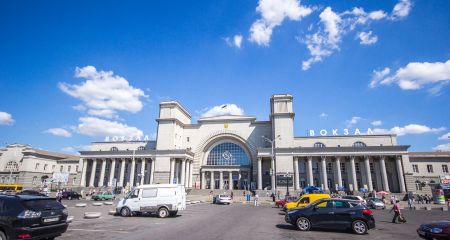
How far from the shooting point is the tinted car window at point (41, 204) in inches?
313

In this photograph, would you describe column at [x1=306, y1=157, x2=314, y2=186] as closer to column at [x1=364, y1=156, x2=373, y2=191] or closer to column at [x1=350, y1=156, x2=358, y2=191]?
column at [x1=350, y1=156, x2=358, y2=191]

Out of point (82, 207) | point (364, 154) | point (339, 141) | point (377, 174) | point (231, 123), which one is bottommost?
point (82, 207)

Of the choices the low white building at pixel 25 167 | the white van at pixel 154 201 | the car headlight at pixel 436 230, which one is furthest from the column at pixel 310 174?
the low white building at pixel 25 167

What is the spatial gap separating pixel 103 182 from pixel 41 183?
Result: 87.0 feet

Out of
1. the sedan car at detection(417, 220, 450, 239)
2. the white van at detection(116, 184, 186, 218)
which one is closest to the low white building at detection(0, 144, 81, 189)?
the white van at detection(116, 184, 186, 218)

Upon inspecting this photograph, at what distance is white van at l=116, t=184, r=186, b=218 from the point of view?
16.9 meters

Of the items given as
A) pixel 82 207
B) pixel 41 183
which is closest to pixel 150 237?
pixel 82 207

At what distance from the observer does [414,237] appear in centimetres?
1115

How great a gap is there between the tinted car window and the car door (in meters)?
11.4

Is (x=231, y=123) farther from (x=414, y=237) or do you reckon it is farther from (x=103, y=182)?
(x=414, y=237)

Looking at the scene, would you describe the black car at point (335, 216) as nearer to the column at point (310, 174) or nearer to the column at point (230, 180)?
the column at point (310, 174)

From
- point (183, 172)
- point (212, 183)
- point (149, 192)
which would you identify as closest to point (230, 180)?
point (212, 183)

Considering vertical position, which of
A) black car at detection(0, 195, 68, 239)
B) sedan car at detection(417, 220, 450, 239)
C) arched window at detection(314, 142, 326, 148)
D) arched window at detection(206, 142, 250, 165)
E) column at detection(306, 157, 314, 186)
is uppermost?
arched window at detection(314, 142, 326, 148)

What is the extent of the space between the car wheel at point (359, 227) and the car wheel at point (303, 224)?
2.10m
